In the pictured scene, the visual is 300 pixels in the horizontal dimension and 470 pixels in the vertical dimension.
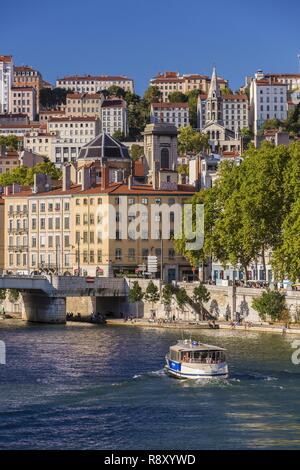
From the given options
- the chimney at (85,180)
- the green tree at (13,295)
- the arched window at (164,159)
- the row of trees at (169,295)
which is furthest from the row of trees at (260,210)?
the arched window at (164,159)

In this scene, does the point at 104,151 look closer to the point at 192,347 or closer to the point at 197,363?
the point at 192,347

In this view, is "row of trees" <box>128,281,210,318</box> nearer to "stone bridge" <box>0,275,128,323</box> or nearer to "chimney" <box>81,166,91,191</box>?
"stone bridge" <box>0,275,128,323</box>

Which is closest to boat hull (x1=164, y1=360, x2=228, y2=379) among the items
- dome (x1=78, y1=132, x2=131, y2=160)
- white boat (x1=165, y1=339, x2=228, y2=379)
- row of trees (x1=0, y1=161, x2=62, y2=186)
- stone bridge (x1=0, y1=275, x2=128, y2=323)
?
white boat (x1=165, y1=339, x2=228, y2=379)

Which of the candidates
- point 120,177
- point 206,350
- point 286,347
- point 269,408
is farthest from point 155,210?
point 269,408

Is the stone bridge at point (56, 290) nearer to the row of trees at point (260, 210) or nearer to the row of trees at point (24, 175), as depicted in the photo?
the row of trees at point (260, 210)

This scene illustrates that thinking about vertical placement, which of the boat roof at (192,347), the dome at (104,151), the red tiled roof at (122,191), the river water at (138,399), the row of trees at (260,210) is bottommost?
the river water at (138,399)

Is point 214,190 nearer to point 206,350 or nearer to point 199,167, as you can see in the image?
point 199,167
